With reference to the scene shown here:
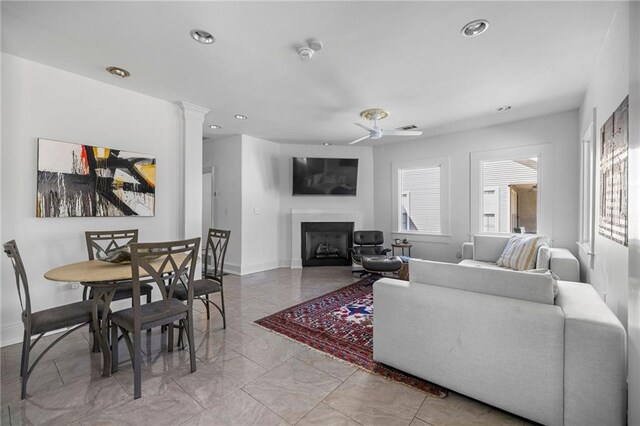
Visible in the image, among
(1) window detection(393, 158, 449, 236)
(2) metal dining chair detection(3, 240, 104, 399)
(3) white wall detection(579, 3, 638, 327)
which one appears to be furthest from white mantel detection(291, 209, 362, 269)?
(2) metal dining chair detection(3, 240, 104, 399)

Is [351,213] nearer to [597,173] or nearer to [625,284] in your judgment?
[597,173]

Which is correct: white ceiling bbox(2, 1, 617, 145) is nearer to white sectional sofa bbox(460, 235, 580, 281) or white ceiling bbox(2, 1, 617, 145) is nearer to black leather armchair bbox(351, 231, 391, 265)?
white sectional sofa bbox(460, 235, 580, 281)

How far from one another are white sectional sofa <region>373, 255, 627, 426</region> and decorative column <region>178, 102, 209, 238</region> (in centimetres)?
287

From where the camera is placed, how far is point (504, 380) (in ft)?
5.51

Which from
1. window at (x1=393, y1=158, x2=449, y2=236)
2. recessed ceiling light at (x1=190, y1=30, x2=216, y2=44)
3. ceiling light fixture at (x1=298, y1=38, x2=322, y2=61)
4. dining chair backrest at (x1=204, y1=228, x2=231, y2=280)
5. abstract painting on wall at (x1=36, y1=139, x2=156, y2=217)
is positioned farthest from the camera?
window at (x1=393, y1=158, x2=449, y2=236)

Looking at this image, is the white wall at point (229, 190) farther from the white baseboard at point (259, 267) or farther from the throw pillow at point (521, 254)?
the throw pillow at point (521, 254)

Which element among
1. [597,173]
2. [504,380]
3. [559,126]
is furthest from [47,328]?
[559,126]

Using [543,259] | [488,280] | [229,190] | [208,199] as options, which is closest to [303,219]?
[229,190]

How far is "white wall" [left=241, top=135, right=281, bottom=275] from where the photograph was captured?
5.55 metres

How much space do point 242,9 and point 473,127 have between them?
4.36 metres

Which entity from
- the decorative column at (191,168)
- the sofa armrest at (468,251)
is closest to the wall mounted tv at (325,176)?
the decorative column at (191,168)

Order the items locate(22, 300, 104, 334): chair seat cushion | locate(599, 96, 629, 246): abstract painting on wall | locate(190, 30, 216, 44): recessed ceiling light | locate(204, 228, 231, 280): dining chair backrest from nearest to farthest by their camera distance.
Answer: locate(599, 96, 629, 246): abstract painting on wall, locate(22, 300, 104, 334): chair seat cushion, locate(190, 30, 216, 44): recessed ceiling light, locate(204, 228, 231, 280): dining chair backrest

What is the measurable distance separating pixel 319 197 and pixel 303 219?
62 centimetres

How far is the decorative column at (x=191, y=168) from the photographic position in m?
3.94
